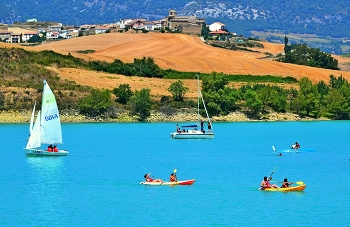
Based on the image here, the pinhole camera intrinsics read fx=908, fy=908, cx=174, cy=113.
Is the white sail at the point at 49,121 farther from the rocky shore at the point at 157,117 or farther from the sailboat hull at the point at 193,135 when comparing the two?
the rocky shore at the point at 157,117

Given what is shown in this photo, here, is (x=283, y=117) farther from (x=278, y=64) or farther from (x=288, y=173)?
(x=288, y=173)

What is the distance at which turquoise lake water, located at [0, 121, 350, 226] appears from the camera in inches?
1800

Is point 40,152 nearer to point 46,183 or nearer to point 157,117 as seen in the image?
point 46,183

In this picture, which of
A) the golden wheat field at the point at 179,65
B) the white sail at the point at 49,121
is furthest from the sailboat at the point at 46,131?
the golden wheat field at the point at 179,65

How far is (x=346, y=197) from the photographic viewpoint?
51.1m

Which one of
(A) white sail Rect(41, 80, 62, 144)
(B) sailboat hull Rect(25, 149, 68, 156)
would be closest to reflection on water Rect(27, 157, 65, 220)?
(B) sailboat hull Rect(25, 149, 68, 156)

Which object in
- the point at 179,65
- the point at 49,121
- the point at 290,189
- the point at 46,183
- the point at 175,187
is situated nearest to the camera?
the point at 290,189

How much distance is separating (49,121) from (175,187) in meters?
20.5

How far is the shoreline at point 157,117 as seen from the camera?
399 ft

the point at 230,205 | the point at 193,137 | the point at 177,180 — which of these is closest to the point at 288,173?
the point at 177,180

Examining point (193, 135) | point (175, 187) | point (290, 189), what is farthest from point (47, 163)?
point (193, 135)

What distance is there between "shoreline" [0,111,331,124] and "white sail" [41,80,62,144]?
4800cm

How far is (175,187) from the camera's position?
181 feet

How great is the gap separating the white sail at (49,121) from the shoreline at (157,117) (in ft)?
157
